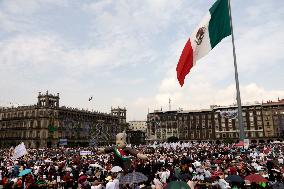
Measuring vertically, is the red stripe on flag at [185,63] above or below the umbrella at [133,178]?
above

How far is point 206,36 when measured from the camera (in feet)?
48.8

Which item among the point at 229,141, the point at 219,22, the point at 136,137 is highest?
the point at 219,22

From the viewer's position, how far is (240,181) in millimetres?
10742

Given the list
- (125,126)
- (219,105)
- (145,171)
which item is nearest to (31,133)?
(125,126)

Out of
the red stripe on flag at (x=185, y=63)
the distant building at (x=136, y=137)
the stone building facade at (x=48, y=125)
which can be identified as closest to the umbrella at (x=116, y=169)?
the red stripe on flag at (x=185, y=63)

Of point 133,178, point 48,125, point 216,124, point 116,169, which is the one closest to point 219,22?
point 116,169

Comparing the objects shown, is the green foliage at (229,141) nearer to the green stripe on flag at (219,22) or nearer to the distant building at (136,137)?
the distant building at (136,137)

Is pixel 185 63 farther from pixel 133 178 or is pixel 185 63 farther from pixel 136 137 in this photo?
pixel 136 137

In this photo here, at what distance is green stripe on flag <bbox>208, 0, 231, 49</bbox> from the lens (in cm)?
1463

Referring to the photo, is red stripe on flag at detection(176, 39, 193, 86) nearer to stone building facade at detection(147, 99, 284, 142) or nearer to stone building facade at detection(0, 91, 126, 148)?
stone building facade at detection(0, 91, 126, 148)

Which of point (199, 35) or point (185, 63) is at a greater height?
point (199, 35)

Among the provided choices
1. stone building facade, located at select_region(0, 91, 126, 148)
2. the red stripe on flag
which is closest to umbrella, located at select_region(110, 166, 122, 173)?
the red stripe on flag

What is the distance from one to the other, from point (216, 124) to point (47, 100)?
175 ft

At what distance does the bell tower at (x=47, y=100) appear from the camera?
9388cm
